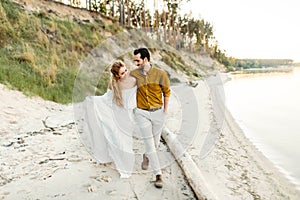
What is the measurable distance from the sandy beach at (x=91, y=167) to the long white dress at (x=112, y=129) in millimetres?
235

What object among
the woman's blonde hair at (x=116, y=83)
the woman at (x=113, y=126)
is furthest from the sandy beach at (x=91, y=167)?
the woman's blonde hair at (x=116, y=83)

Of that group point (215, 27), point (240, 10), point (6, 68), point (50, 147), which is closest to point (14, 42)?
point (6, 68)

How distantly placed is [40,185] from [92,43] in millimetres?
16660

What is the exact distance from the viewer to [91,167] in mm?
4969

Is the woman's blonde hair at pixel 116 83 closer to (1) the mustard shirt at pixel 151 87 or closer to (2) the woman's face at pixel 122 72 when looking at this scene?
(2) the woman's face at pixel 122 72

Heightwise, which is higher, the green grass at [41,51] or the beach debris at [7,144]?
the green grass at [41,51]

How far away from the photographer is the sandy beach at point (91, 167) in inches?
167

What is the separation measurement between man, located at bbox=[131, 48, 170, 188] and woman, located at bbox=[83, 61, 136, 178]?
33 centimetres

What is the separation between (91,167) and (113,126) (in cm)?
80

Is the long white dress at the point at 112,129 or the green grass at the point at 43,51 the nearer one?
the long white dress at the point at 112,129

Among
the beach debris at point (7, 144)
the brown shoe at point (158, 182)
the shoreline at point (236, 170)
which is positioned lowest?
the shoreline at point (236, 170)

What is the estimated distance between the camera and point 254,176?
20.2 ft

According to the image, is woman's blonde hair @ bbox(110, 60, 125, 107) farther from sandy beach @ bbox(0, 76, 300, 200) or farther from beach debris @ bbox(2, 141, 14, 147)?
beach debris @ bbox(2, 141, 14, 147)

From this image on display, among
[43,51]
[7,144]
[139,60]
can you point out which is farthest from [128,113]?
[43,51]
